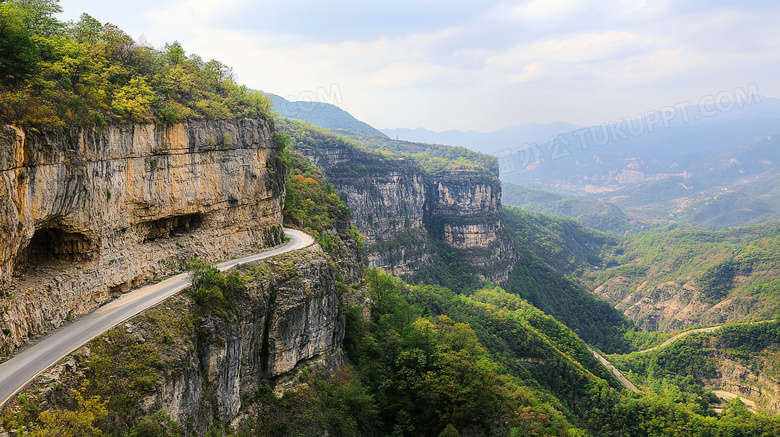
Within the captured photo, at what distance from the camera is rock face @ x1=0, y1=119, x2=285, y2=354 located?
76.3 feet

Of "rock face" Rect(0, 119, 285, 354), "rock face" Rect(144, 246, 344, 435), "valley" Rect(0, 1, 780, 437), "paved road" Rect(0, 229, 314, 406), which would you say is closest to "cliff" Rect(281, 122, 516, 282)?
"valley" Rect(0, 1, 780, 437)

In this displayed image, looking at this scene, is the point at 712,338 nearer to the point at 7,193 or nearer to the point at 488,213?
the point at 488,213

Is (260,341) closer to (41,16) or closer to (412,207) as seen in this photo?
(41,16)

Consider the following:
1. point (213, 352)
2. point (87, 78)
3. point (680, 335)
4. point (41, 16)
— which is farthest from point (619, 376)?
point (41, 16)

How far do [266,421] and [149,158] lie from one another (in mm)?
20458

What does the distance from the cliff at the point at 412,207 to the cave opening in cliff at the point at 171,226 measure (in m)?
88.2

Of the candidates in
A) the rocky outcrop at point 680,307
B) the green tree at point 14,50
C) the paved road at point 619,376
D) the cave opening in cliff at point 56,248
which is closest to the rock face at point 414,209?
the paved road at point 619,376

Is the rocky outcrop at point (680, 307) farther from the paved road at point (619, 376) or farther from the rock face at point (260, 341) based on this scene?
the rock face at point (260, 341)

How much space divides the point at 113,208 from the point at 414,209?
135m

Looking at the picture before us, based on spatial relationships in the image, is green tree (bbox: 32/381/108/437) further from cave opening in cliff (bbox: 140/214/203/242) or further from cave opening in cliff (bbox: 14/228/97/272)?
cave opening in cliff (bbox: 140/214/203/242)

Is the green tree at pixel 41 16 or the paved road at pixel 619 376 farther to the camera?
the paved road at pixel 619 376

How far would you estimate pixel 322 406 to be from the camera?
3738 cm

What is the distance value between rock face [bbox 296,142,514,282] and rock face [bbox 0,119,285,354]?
85.4 metres

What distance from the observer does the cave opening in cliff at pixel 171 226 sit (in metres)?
34.9
